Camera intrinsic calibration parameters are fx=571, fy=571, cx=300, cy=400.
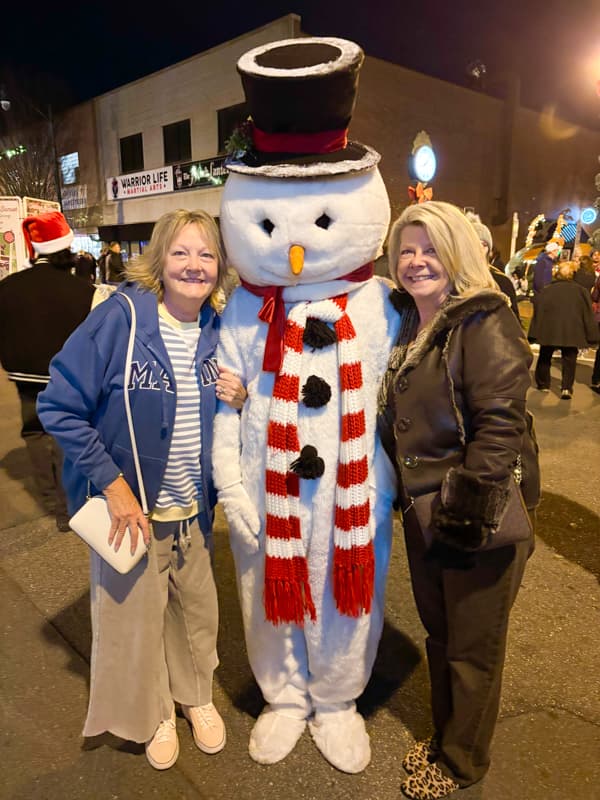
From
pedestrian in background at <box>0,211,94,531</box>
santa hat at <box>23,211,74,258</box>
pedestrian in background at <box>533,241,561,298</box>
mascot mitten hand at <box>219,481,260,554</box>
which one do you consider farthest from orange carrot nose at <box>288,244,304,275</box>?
pedestrian in background at <box>533,241,561,298</box>

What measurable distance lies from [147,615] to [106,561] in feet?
0.92

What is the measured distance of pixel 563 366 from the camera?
756 centimetres

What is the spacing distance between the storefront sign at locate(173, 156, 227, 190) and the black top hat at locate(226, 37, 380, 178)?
14371 mm

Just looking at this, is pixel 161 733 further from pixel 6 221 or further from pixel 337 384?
pixel 6 221

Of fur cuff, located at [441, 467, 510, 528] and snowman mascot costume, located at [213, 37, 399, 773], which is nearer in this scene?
fur cuff, located at [441, 467, 510, 528]

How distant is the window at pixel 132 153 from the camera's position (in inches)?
729

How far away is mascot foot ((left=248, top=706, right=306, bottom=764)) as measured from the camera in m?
2.17

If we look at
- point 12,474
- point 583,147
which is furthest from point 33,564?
point 583,147

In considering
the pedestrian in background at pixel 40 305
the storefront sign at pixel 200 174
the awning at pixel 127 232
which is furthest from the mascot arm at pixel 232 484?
the awning at pixel 127 232

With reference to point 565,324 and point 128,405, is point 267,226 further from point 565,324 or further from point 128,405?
point 565,324

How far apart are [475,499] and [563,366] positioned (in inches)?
262

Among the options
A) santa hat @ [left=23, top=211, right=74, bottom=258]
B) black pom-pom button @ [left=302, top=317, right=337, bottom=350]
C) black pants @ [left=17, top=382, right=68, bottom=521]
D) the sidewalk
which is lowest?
the sidewalk

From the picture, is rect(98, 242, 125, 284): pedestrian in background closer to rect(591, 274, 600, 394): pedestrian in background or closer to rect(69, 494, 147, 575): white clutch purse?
rect(591, 274, 600, 394): pedestrian in background

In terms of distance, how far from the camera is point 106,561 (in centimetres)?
193
